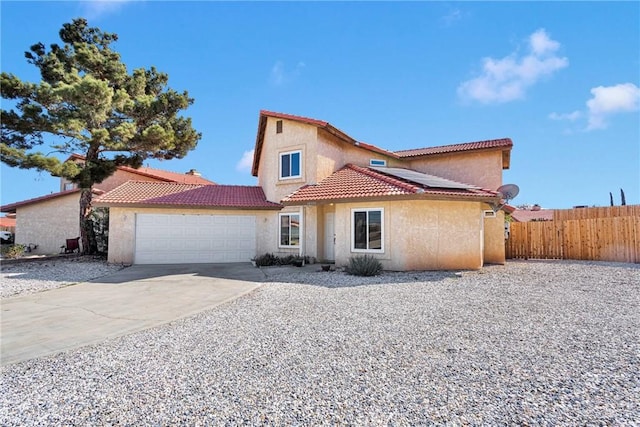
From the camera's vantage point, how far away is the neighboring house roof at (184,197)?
17.3 m

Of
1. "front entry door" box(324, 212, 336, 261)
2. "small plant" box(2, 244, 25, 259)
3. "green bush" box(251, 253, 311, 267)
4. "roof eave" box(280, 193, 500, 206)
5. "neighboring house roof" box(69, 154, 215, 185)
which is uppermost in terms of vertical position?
"neighboring house roof" box(69, 154, 215, 185)

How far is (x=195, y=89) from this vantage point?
2294 centimetres

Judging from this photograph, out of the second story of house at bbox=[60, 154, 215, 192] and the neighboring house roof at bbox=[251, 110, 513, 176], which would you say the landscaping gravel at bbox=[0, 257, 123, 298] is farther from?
the neighboring house roof at bbox=[251, 110, 513, 176]

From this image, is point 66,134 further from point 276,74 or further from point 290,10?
point 290,10

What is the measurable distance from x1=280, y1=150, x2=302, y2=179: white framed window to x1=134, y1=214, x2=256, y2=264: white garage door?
3.24 metres

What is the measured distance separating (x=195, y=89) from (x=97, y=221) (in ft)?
35.7

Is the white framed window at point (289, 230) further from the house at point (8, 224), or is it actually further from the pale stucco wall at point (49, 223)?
the house at point (8, 224)

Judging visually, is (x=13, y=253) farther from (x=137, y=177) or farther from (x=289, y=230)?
(x=289, y=230)

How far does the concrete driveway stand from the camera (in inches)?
250

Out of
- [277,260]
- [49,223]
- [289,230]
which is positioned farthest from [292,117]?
[49,223]

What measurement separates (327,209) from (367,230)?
135 inches

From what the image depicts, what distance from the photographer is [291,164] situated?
1844 centimetres

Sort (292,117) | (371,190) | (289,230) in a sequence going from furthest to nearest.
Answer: (289,230)
(292,117)
(371,190)

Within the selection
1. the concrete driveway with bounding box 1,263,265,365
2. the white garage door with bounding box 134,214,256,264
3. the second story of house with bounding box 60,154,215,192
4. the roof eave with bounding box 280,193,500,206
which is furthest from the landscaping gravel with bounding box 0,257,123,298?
the roof eave with bounding box 280,193,500,206
